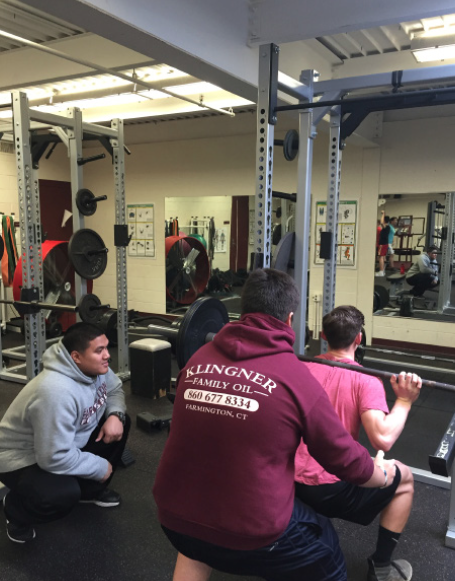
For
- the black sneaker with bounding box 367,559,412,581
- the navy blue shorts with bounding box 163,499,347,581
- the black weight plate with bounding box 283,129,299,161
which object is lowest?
the black sneaker with bounding box 367,559,412,581

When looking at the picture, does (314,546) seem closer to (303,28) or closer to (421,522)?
(421,522)

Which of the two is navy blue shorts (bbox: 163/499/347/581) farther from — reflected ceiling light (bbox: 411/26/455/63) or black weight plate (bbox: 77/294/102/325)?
reflected ceiling light (bbox: 411/26/455/63)

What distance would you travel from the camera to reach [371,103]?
2.45 m

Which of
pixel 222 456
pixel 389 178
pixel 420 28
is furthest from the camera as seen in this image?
pixel 389 178

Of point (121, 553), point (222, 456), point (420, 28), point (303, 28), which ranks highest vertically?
point (420, 28)

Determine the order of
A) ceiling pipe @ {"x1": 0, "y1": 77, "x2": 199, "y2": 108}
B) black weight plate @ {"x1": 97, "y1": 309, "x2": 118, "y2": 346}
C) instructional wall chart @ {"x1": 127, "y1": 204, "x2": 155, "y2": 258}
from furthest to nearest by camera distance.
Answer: instructional wall chart @ {"x1": 127, "y1": 204, "x2": 155, "y2": 258} < black weight plate @ {"x1": 97, "y1": 309, "x2": 118, "y2": 346} < ceiling pipe @ {"x1": 0, "y1": 77, "x2": 199, "y2": 108}

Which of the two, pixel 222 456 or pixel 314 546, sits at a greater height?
pixel 222 456

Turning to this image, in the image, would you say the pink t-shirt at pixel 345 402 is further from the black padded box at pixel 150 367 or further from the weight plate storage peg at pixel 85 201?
the weight plate storage peg at pixel 85 201

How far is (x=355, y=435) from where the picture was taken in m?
1.75

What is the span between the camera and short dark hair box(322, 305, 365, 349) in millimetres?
1818

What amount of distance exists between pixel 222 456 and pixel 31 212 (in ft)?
9.74

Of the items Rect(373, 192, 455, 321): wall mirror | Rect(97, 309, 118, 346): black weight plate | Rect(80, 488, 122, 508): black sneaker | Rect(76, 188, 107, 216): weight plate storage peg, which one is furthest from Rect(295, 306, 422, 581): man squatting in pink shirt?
Rect(373, 192, 455, 321): wall mirror

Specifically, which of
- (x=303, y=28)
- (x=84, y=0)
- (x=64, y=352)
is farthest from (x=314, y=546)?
(x=303, y=28)

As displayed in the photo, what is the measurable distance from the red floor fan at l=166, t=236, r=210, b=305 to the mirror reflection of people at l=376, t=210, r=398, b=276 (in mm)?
2162
